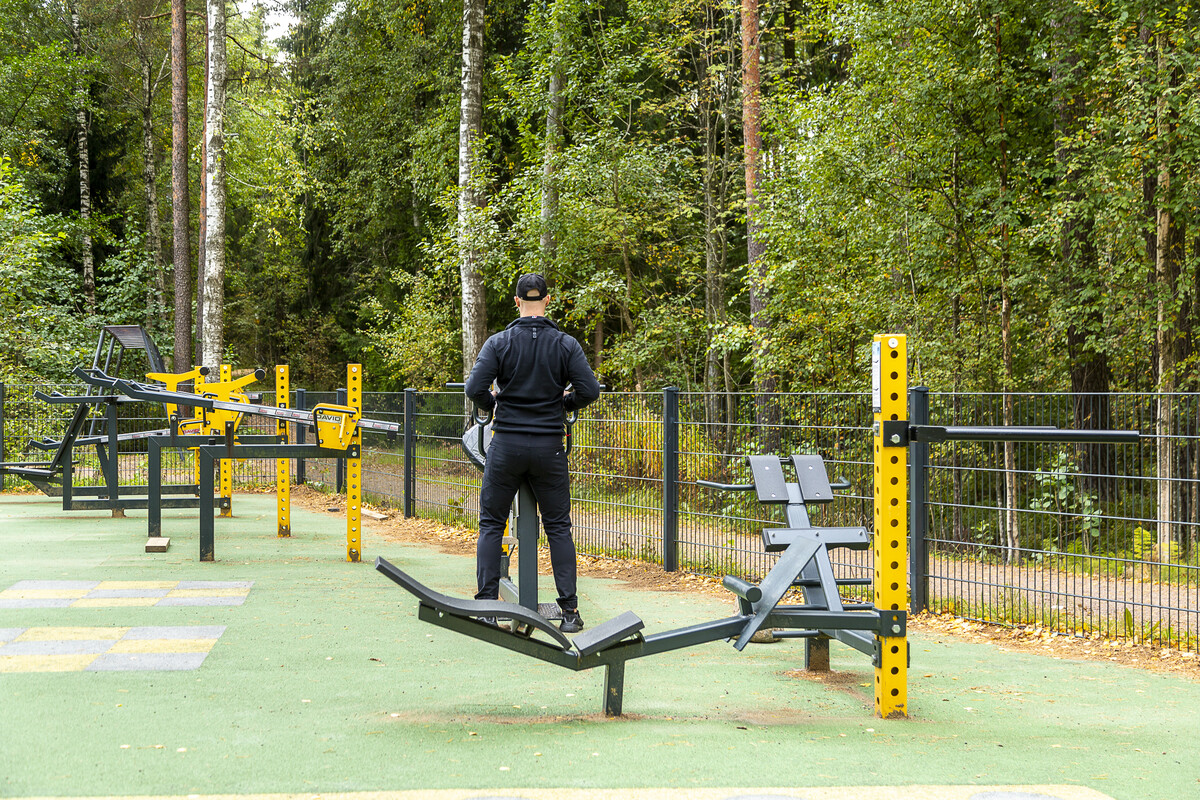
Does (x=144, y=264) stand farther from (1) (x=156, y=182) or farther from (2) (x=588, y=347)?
(2) (x=588, y=347)

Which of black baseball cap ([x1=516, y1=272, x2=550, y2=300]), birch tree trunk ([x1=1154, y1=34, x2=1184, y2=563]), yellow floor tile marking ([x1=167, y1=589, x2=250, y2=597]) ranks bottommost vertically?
yellow floor tile marking ([x1=167, y1=589, x2=250, y2=597])

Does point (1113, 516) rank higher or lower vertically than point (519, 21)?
lower

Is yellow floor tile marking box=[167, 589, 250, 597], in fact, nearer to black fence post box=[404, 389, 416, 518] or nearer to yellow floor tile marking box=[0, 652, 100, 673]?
yellow floor tile marking box=[0, 652, 100, 673]

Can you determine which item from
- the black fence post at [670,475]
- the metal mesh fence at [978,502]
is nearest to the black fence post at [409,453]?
the metal mesh fence at [978,502]

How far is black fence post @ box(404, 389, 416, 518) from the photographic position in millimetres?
11531

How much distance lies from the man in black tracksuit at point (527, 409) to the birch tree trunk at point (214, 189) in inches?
536

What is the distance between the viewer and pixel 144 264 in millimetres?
24375

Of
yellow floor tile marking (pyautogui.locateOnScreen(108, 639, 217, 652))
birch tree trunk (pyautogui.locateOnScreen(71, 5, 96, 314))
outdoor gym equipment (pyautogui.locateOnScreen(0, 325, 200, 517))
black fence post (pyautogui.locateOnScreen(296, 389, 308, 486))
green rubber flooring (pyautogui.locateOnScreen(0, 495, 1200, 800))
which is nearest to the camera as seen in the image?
green rubber flooring (pyautogui.locateOnScreen(0, 495, 1200, 800))

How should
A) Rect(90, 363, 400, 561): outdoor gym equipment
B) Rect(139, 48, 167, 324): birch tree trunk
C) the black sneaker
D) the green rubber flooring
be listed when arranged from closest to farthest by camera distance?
the green rubber flooring, the black sneaker, Rect(90, 363, 400, 561): outdoor gym equipment, Rect(139, 48, 167, 324): birch tree trunk

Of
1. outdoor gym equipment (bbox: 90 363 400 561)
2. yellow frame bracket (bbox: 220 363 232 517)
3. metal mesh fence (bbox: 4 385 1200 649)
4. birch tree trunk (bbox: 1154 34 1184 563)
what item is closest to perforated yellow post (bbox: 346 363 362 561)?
outdoor gym equipment (bbox: 90 363 400 561)

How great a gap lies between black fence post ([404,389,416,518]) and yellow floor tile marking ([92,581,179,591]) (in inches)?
184

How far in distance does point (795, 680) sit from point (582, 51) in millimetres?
14171

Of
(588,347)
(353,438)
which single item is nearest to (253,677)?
(353,438)

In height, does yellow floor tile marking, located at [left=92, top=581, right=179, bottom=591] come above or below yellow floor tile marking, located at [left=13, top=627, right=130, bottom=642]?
below
